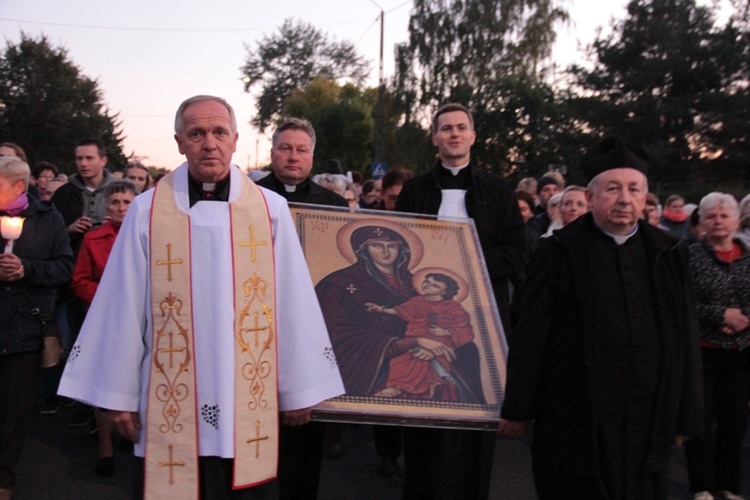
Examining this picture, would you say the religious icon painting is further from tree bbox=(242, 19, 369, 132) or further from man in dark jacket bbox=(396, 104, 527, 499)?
tree bbox=(242, 19, 369, 132)

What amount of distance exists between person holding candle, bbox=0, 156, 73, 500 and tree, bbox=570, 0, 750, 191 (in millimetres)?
29603

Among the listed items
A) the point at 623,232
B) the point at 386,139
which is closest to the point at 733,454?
the point at 623,232

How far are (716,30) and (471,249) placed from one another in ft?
106

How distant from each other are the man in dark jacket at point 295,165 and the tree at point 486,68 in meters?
30.1

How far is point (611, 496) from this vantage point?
11.1ft

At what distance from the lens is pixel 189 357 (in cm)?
333

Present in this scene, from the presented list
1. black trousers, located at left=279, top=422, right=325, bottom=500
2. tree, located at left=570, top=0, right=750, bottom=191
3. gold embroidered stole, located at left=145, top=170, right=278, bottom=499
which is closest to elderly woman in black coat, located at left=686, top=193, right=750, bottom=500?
black trousers, located at left=279, top=422, right=325, bottom=500

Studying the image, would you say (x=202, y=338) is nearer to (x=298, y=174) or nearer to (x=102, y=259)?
(x=298, y=174)

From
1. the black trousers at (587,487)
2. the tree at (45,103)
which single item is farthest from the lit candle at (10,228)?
the tree at (45,103)

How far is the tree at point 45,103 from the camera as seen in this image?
3375 centimetres

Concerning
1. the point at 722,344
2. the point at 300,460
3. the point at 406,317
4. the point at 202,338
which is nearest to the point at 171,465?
the point at 202,338

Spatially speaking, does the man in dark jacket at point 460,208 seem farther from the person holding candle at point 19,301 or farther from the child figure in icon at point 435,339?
the person holding candle at point 19,301

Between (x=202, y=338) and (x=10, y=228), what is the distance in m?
2.34

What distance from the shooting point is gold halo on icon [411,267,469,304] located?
14.1 feet
